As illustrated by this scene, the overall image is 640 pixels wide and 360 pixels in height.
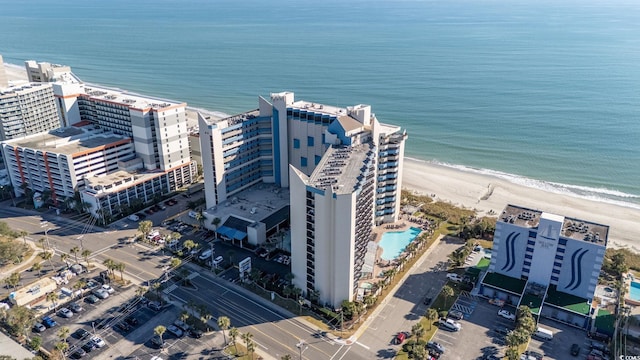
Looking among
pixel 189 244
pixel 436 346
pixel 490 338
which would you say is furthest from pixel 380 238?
pixel 189 244

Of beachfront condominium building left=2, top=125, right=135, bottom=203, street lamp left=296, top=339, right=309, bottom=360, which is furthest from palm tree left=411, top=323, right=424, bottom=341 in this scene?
beachfront condominium building left=2, top=125, right=135, bottom=203

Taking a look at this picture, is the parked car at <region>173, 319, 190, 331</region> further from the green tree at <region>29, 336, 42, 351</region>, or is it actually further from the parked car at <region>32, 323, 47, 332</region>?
the parked car at <region>32, 323, 47, 332</region>

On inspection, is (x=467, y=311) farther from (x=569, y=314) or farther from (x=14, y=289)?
(x=14, y=289)

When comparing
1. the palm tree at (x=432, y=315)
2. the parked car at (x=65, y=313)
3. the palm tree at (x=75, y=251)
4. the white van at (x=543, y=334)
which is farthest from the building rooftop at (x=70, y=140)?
the white van at (x=543, y=334)

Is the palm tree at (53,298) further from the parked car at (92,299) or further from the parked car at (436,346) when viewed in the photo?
the parked car at (436,346)

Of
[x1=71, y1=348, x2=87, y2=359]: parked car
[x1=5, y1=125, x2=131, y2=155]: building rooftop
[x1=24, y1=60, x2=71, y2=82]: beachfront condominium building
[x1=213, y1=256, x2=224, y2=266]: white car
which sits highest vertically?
[x1=24, y1=60, x2=71, y2=82]: beachfront condominium building
